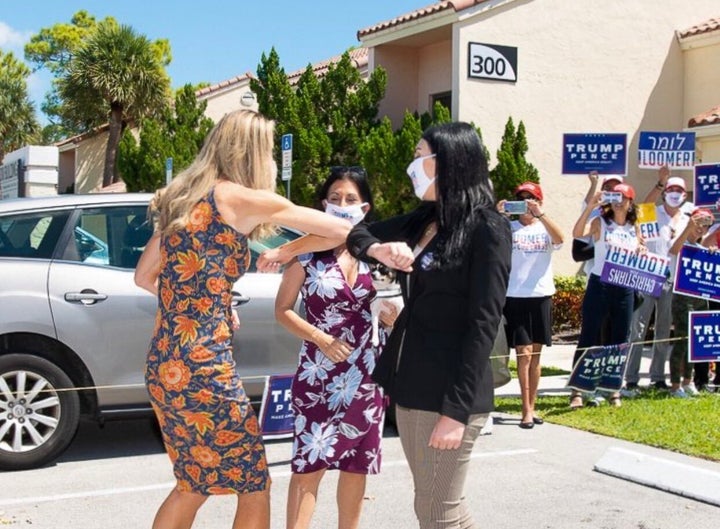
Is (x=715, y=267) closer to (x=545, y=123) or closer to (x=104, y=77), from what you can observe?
(x=545, y=123)

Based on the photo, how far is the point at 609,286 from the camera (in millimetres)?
8086

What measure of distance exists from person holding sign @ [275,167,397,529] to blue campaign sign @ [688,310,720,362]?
17.3 feet

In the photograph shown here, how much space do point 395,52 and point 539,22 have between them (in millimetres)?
3153

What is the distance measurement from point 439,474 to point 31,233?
13.4 ft

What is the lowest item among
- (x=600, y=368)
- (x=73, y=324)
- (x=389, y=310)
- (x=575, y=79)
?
(x=600, y=368)

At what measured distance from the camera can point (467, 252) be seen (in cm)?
312

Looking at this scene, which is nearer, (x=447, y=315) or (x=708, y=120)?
(x=447, y=315)

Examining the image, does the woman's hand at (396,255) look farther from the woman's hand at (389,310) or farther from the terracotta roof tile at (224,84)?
the terracotta roof tile at (224,84)

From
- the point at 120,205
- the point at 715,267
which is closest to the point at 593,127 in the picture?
the point at 715,267

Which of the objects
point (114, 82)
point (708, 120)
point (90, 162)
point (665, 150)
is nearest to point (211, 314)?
point (665, 150)

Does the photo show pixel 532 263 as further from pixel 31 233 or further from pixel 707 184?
pixel 31 233

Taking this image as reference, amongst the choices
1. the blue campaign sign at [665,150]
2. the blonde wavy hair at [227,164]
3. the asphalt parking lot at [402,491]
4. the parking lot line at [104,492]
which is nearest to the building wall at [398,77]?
the blue campaign sign at [665,150]

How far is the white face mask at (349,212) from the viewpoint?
4.16 m

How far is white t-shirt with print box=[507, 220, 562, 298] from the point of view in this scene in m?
7.53
